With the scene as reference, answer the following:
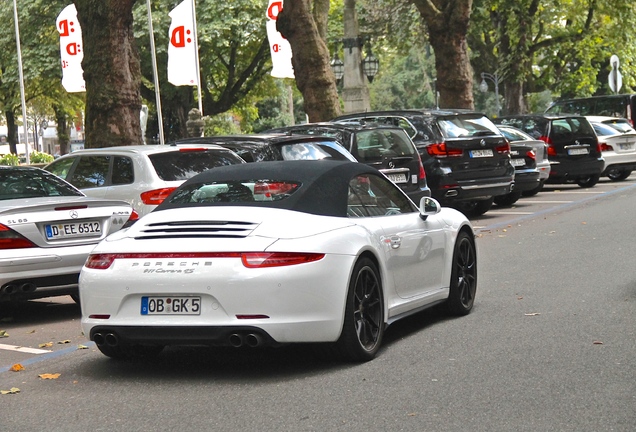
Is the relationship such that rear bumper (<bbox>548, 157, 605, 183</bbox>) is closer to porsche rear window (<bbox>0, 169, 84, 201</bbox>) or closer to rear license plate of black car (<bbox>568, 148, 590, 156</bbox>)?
rear license plate of black car (<bbox>568, 148, 590, 156</bbox>)

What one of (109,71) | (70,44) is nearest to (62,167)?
(109,71)

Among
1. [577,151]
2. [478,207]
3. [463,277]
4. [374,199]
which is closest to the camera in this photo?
[374,199]

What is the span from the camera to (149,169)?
12.9m

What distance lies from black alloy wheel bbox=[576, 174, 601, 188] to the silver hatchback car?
15.7 meters

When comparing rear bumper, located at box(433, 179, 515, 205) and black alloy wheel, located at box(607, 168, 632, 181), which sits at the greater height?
rear bumper, located at box(433, 179, 515, 205)

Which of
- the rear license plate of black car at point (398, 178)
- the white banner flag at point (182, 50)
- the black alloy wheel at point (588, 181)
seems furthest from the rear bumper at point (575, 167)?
the white banner flag at point (182, 50)

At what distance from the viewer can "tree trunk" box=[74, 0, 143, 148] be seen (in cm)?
2014

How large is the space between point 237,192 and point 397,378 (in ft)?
5.72

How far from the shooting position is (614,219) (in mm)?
18234

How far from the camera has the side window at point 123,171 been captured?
13.1 m

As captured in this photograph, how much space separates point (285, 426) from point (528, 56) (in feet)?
133

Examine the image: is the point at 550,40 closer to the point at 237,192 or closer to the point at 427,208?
the point at 427,208

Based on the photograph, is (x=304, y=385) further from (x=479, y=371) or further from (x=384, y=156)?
(x=384, y=156)

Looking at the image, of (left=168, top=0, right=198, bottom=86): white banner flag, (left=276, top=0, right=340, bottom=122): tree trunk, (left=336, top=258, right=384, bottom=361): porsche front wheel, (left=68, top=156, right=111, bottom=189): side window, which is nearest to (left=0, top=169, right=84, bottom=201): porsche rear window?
(left=68, top=156, right=111, bottom=189): side window
